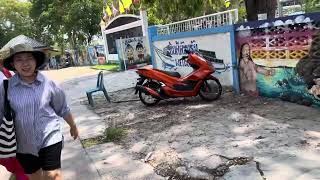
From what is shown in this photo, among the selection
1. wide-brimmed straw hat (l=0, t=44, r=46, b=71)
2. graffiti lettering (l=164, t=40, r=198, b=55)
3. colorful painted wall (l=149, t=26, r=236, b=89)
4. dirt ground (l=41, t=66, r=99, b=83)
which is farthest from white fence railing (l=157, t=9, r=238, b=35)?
dirt ground (l=41, t=66, r=99, b=83)

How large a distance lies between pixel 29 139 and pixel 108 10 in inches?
1021

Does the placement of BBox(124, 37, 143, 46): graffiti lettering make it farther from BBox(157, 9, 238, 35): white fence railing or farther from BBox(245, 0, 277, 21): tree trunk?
BBox(245, 0, 277, 21): tree trunk

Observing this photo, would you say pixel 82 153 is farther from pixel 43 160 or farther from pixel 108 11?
pixel 108 11

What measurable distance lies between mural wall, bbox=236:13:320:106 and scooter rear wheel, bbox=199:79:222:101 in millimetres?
608

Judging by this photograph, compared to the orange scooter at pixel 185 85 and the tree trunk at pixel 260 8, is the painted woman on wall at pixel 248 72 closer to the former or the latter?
the orange scooter at pixel 185 85

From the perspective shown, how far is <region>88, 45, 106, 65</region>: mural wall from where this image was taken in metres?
32.4

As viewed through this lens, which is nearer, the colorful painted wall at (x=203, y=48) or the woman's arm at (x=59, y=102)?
the woman's arm at (x=59, y=102)

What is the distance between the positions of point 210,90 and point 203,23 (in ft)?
8.52

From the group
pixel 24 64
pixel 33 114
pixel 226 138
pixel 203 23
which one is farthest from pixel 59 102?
pixel 203 23

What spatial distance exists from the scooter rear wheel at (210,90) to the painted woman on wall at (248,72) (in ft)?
1.90

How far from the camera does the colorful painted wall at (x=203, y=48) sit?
931 centimetres

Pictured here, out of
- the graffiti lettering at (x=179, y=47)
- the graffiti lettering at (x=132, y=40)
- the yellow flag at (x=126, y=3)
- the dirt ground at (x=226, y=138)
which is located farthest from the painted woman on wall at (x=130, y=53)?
the dirt ground at (x=226, y=138)

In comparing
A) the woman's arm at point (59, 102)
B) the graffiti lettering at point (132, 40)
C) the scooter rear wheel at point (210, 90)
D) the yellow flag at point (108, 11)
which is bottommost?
the scooter rear wheel at point (210, 90)

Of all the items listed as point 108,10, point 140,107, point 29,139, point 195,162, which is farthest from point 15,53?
point 108,10
